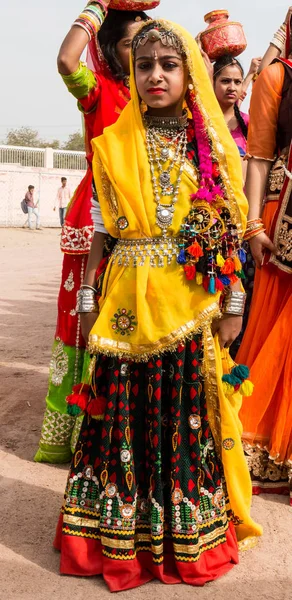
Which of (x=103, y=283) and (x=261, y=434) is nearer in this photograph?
(x=103, y=283)

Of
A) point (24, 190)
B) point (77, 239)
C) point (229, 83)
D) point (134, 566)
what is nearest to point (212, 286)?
point (134, 566)

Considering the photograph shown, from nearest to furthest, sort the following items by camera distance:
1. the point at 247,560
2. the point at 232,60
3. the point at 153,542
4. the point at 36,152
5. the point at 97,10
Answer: the point at 153,542
the point at 247,560
the point at 97,10
the point at 232,60
the point at 36,152

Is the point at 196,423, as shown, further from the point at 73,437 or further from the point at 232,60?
the point at 232,60

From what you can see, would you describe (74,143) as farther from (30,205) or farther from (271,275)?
(271,275)

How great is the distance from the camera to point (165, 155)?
9.38 ft

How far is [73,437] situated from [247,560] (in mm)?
1397

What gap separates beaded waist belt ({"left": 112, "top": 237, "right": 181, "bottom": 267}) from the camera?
283 cm

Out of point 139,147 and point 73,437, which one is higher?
point 139,147

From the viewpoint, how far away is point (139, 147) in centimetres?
284

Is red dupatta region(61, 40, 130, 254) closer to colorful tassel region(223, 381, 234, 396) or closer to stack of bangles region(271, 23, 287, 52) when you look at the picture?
stack of bangles region(271, 23, 287, 52)

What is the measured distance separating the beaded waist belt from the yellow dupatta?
20 mm

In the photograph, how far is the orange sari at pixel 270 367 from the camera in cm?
387

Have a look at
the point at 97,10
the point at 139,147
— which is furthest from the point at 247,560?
the point at 97,10

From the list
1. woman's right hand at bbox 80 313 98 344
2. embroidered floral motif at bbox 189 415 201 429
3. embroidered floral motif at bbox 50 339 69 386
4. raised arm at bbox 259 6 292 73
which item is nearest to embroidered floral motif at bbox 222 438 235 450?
embroidered floral motif at bbox 189 415 201 429
